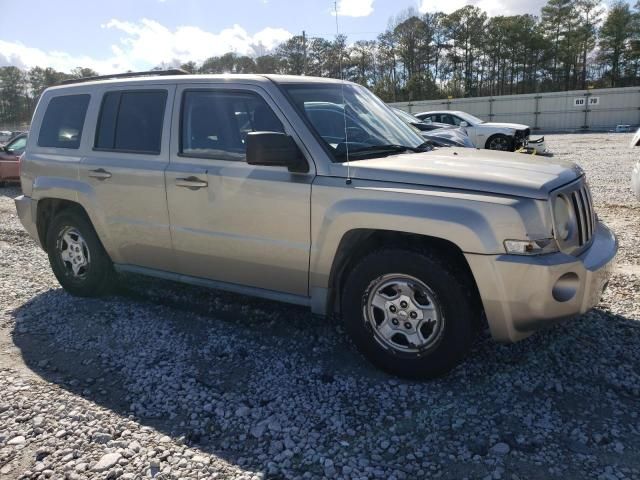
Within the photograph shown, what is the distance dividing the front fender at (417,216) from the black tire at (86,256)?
2461 mm

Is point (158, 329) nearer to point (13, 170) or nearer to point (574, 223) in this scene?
point (574, 223)

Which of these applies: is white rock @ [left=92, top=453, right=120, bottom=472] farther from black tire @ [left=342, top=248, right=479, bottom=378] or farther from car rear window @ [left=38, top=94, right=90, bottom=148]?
car rear window @ [left=38, top=94, right=90, bottom=148]

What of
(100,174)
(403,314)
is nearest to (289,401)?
(403,314)

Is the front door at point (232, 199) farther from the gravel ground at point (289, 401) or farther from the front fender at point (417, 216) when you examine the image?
the gravel ground at point (289, 401)

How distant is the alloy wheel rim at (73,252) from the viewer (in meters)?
5.19

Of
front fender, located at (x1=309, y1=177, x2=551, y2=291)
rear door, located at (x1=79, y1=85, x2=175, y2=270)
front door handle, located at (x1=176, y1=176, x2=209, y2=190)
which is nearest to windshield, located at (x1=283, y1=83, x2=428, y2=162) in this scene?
front fender, located at (x1=309, y1=177, x2=551, y2=291)

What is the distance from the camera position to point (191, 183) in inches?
162

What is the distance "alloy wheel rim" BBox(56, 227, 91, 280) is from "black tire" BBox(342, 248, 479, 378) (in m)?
Result: 2.91

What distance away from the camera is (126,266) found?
16.1 ft

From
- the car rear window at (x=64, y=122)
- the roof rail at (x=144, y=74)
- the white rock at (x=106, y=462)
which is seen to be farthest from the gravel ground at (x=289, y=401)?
the roof rail at (x=144, y=74)

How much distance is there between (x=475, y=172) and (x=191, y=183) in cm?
210

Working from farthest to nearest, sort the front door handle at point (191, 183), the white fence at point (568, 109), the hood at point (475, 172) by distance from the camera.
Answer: the white fence at point (568, 109), the front door handle at point (191, 183), the hood at point (475, 172)

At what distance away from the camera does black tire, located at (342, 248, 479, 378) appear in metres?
3.23

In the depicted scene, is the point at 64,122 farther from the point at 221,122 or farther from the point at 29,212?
the point at 221,122
